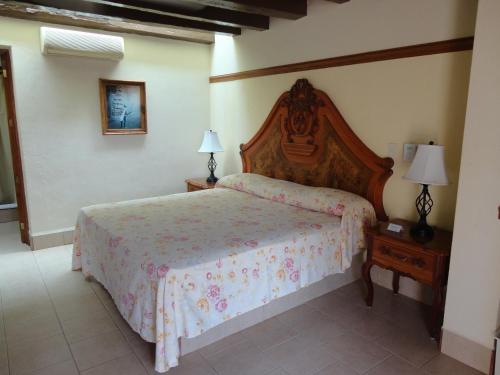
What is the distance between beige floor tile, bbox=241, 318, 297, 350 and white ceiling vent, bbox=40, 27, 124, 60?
3.00m

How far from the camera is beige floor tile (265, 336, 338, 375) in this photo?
1974 millimetres

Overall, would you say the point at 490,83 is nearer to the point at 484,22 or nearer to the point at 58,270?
the point at 484,22

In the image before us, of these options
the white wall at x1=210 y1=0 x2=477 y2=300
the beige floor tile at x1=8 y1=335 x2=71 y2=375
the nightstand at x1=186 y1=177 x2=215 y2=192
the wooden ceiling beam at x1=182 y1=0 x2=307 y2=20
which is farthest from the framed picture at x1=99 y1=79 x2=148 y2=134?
the beige floor tile at x1=8 y1=335 x2=71 y2=375

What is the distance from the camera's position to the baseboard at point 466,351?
1.94m

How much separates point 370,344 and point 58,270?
8.60ft

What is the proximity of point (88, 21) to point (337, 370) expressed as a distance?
3.66 meters

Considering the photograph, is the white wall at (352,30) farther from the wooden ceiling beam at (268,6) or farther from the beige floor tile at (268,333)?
the beige floor tile at (268,333)

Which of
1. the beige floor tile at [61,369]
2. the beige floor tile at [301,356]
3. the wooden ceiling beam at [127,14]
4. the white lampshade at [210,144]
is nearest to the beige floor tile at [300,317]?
the beige floor tile at [301,356]

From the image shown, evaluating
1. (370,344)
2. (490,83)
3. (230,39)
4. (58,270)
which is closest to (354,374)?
(370,344)

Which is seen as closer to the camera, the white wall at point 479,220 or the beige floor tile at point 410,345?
the white wall at point 479,220

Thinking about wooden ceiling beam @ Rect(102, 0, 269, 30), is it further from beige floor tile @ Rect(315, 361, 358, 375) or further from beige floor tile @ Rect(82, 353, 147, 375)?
beige floor tile @ Rect(315, 361, 358, 375)

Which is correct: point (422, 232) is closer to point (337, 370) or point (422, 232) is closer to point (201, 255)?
point (337, 370)

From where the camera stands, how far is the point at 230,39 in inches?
166

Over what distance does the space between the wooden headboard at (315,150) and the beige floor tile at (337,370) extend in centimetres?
125
